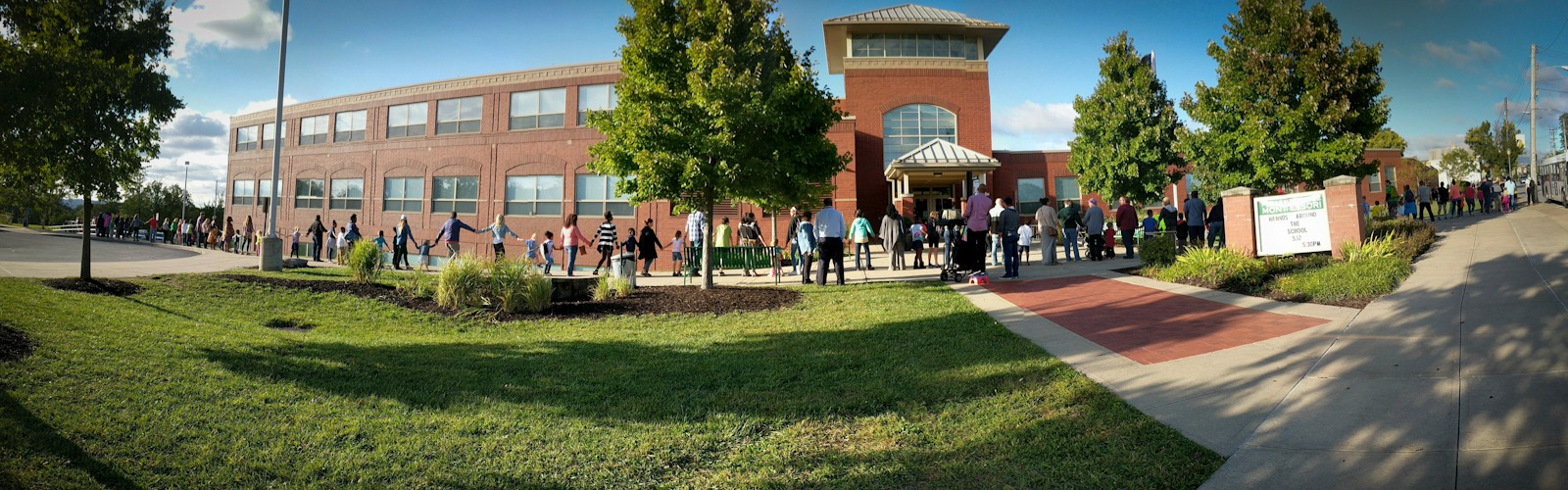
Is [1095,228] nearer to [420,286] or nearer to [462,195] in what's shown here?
[420,286]

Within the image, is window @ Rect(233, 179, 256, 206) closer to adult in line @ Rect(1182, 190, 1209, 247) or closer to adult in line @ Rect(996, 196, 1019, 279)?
adult in line @ Rect(996, 196, 1019, 279)

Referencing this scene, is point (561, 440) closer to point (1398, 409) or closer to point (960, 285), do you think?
point (1398, 409)

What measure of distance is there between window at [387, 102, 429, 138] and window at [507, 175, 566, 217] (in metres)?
5.67

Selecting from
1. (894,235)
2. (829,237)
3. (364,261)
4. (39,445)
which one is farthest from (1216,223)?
(39,445)

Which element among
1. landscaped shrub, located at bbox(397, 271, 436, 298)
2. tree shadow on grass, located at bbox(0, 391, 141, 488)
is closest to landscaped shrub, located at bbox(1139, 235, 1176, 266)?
landscaped shrub, located at bbox(397, 271, 436, 298)

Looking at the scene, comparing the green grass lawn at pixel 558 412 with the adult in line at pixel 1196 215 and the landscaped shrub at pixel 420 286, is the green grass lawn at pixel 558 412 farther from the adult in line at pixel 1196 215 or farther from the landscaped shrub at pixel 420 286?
the adult in line at pixel 1196 215

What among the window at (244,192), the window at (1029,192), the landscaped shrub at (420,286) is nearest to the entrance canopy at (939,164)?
the window at (1029,192)

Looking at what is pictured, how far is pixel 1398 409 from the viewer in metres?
3.62

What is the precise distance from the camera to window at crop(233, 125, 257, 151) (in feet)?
114

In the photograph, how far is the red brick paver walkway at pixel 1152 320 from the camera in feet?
19.2

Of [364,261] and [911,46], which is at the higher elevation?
[911,46]

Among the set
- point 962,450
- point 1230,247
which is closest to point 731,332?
point 962,450

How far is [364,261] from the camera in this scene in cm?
1207

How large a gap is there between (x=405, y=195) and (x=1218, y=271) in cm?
3010
